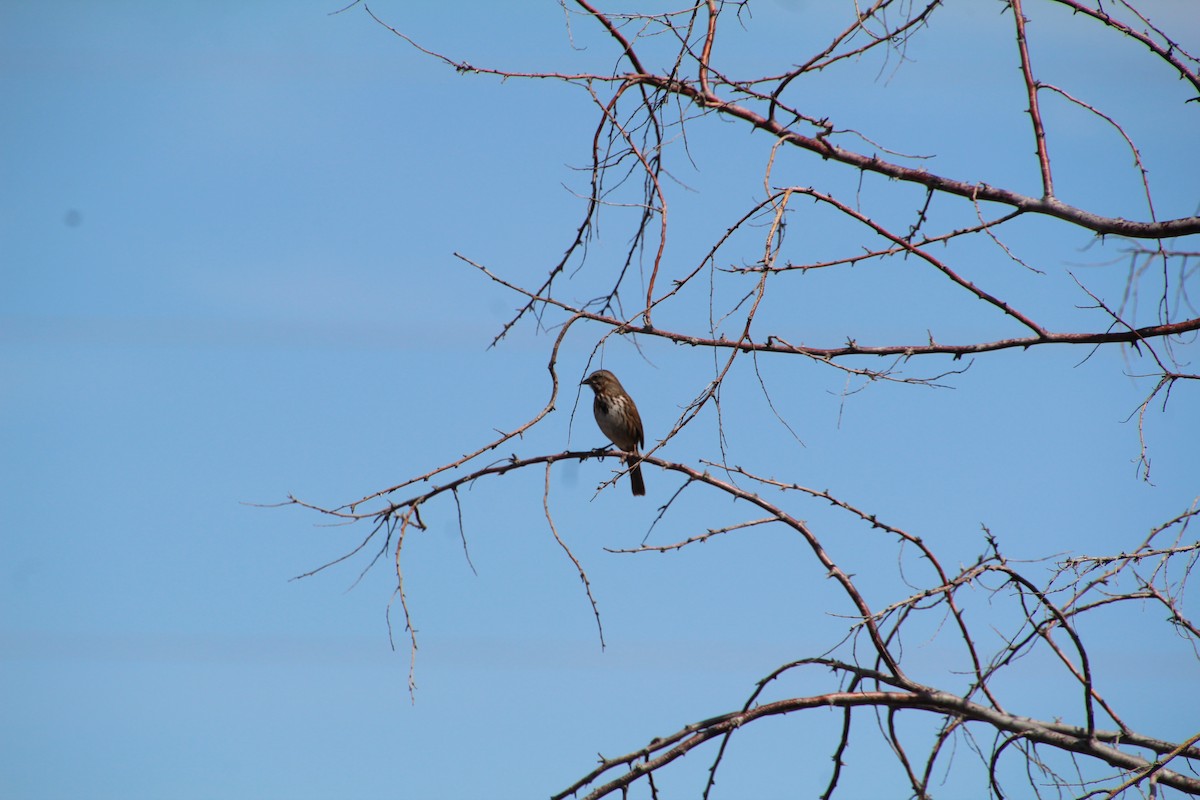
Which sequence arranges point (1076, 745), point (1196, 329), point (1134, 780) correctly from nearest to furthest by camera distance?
point (1134, 780)
point (1076, 745)
point (1196, 329)

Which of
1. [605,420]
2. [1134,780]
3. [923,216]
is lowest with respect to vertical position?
[1134,780]

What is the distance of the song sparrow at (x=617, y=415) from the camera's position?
10.5 metres

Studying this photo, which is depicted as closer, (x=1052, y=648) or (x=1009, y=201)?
(x=1052, y=648)

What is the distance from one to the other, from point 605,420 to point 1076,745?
6199 millimetres

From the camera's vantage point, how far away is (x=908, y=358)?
16.5ft

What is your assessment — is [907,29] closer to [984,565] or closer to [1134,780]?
[984,565]

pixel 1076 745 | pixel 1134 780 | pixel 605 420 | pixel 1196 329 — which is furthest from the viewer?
pixel 605 420

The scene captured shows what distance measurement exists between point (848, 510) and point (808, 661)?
541 mm

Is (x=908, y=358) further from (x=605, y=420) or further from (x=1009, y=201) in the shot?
(x=605, y=420)

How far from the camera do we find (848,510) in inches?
185

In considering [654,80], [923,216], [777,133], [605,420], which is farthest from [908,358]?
[605,420]

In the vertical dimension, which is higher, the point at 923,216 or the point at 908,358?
the point at 923,216

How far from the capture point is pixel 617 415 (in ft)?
34.3

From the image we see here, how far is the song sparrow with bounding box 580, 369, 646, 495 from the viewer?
34.3 feet
